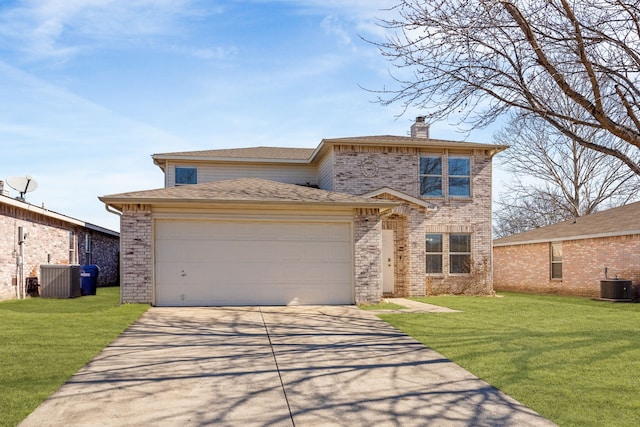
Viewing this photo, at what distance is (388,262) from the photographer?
1728 cm

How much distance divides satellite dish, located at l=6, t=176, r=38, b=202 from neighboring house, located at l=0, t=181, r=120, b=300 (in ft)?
2.54

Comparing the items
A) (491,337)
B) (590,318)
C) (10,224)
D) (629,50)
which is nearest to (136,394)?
(491,337)

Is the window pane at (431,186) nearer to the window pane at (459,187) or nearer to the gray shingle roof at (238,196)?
the window pane at (459,187)

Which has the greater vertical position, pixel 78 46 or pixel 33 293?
pixel 78 46

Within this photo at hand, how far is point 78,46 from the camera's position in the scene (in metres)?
11.9

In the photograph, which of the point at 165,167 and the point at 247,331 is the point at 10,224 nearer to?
the point at 165,167

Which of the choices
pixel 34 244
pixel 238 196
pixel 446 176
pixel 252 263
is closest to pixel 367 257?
pixel 252 263

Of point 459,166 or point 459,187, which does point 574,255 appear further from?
point 459,166

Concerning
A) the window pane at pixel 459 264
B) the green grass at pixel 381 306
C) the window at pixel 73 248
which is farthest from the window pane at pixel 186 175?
the window pane at pixel 459 264

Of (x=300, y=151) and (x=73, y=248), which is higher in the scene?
(x=300, y=151)

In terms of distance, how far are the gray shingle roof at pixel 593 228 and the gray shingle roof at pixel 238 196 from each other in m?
9.39

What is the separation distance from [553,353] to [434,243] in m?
10.2

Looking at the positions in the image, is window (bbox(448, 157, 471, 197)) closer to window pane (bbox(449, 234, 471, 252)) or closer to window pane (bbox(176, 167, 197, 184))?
window pane (bbox(449, 234, 471, 252))

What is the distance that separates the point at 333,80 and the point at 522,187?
29096 mm
